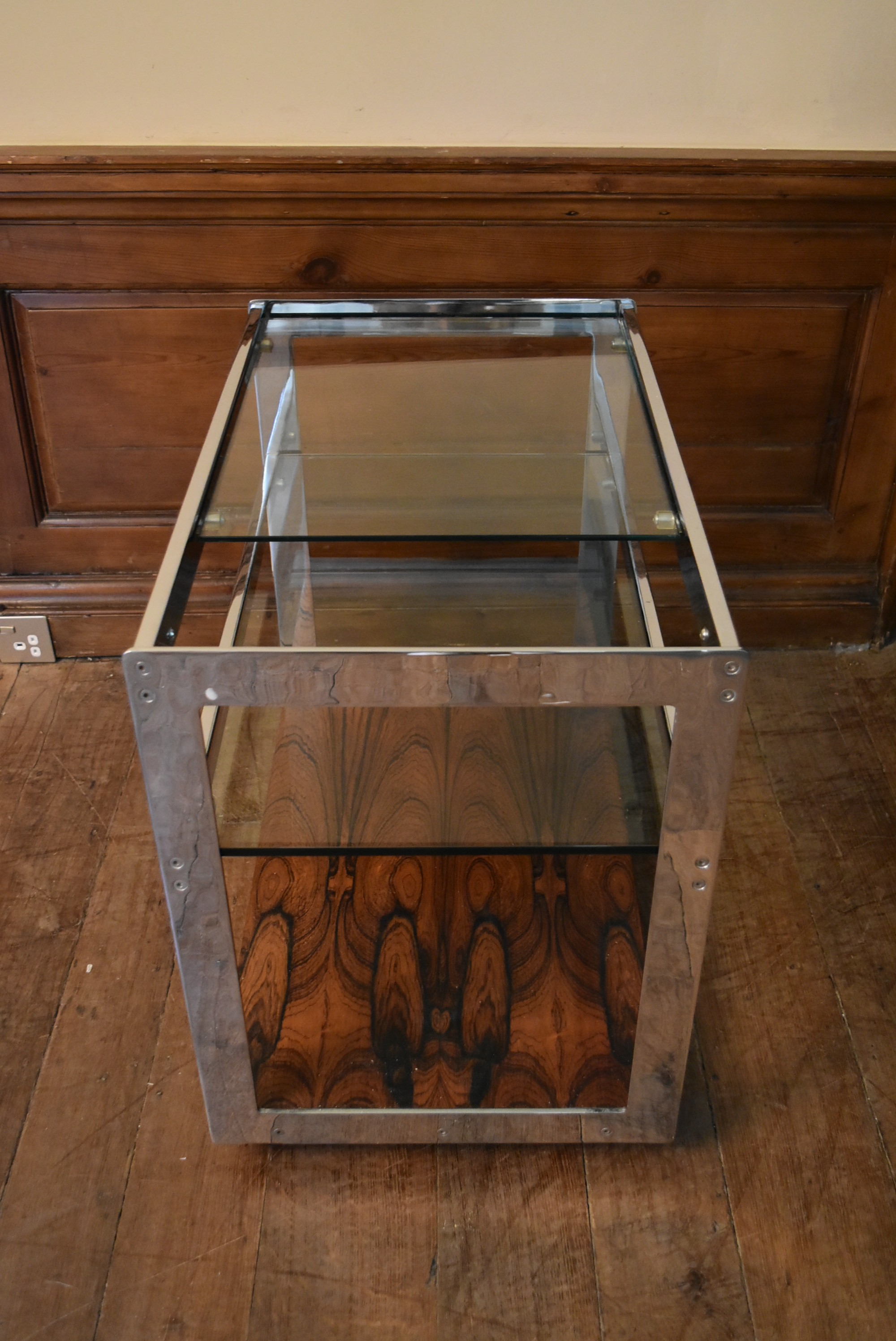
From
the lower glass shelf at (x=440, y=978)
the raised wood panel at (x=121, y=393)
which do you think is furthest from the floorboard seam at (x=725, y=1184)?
the raised wood panel at (x=121, y=393)

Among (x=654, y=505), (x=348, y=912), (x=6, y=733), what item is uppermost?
(x=654, y=505)

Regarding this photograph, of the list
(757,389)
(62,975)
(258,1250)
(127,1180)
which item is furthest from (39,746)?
(757,389)

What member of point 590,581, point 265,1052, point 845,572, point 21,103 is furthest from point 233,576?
point 845,572

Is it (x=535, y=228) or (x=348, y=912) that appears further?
(x=535, y=228)

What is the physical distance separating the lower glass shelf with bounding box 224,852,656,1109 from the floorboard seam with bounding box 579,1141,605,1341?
2.7 inches

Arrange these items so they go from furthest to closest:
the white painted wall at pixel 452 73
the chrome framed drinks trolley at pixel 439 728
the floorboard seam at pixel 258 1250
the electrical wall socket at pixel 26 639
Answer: the electrical wall socket at pixel 26 639
the white painted wall at pixel 452 73
the floorboard seam at pixel 258 1250
the chrome framed drinks trolley at pixel 439 728

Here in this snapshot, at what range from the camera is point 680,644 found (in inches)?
35.2

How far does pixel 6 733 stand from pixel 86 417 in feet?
1.70

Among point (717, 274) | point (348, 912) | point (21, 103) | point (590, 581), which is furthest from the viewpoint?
point (717, 274)

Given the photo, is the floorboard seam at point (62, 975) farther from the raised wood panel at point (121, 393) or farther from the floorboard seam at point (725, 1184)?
the floorboard seam at point (725, 1184)

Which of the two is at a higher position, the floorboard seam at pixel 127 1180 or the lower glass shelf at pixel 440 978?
the lower glass shelf at pixel 440 978

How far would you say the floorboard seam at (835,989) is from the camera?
3.81 feet

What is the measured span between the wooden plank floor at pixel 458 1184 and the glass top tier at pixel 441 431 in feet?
2.09

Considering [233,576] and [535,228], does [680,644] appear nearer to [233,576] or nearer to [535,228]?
[233,576]
